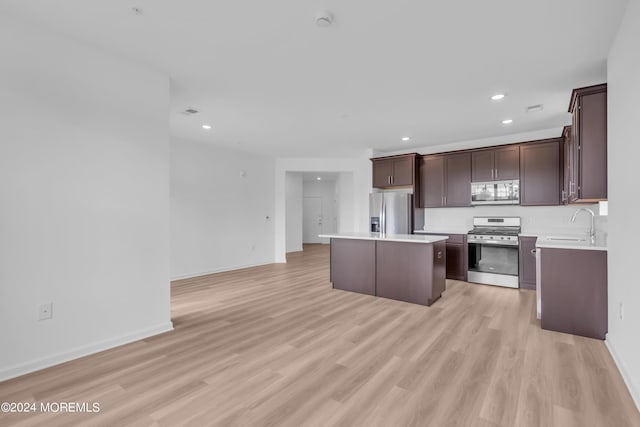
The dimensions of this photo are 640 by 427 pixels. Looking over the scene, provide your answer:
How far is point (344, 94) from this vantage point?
11.8 feet

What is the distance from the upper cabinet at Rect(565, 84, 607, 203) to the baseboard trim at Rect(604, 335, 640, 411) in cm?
127

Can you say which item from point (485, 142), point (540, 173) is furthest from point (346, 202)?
point (540, 173)

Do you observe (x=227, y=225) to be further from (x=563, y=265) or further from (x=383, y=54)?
(x=563, y=265)

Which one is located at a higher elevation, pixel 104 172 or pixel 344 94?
pixel 344 94

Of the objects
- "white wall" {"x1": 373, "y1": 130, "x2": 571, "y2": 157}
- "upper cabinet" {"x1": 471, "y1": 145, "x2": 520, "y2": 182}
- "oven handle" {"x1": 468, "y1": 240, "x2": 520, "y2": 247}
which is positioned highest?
"white wall" {"x1": 373, "y1": 130, "x2": 571, "y2": 157}

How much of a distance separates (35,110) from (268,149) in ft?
14.6

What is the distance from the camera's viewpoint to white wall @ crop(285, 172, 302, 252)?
9.42m

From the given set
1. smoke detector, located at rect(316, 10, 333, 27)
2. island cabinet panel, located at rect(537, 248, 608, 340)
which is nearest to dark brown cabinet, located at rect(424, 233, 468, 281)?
island cabinet panel, located at rect(537, 248, 608, 340)

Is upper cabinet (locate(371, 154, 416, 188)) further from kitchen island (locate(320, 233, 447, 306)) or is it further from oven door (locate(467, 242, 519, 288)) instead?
kitchen island (locate(320, 233, 447, 306))

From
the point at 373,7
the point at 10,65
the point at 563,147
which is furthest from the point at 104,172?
the point at 563,147

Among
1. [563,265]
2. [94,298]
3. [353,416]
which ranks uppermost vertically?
[563,265]

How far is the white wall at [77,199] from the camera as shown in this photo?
2145mm

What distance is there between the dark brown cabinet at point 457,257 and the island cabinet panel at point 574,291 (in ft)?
6.88

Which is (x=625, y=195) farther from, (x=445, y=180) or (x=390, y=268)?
(x=445, y=180)
